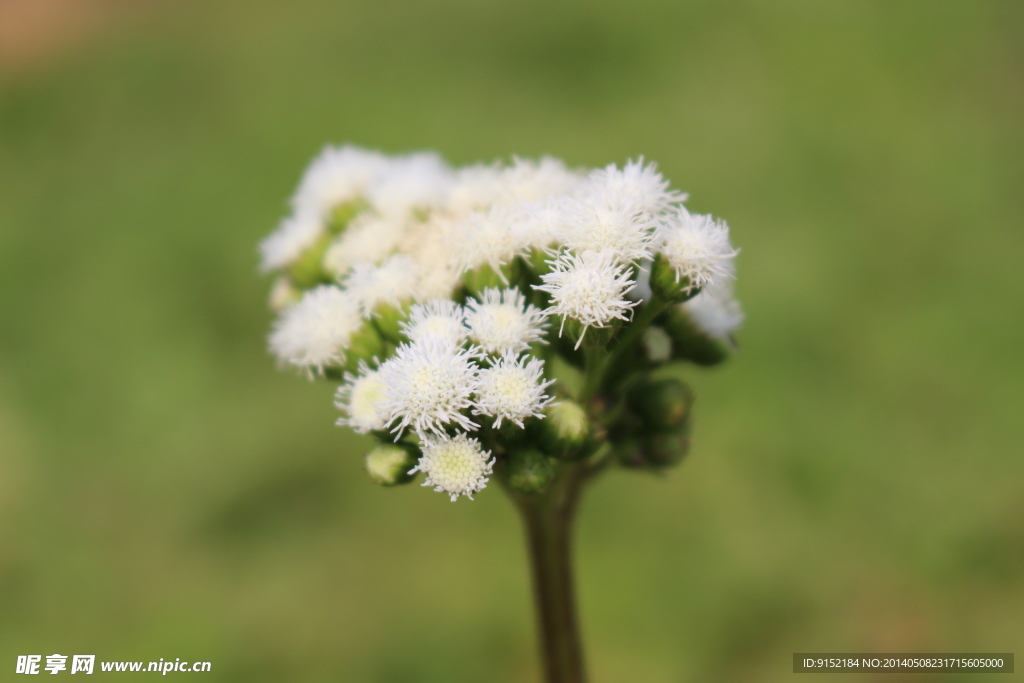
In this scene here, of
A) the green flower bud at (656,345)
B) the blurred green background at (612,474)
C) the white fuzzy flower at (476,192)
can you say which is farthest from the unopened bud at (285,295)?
the blurred green background at (612,474)

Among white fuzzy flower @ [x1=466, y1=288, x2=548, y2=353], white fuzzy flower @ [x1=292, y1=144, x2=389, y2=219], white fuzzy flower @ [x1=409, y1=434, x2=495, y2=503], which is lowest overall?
Result: white fuzzy flower @ [x1=409, y1=434, x2=495, y2=503]

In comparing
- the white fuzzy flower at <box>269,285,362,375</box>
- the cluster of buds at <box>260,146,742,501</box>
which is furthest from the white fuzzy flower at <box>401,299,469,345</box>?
the white fuzzy flower at <box>269,285,362,375</box>

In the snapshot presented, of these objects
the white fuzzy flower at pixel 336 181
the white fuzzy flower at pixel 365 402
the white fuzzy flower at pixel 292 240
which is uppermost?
the white fuzzy flower at pixel 336 181

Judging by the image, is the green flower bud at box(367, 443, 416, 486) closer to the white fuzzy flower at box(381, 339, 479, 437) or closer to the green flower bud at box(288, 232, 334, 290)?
the white fuzzy flower at box(381, 339, 479, 437)

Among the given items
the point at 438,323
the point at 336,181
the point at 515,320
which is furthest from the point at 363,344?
the point at 336,181

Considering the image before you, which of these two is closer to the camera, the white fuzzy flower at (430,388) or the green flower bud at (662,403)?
the white fuzzy flower at (430,388)

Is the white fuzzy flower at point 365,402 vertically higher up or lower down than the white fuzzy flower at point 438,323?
lower down

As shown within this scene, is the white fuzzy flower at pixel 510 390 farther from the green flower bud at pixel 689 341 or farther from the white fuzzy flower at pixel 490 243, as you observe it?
the green flower bud at pixel 689 341
